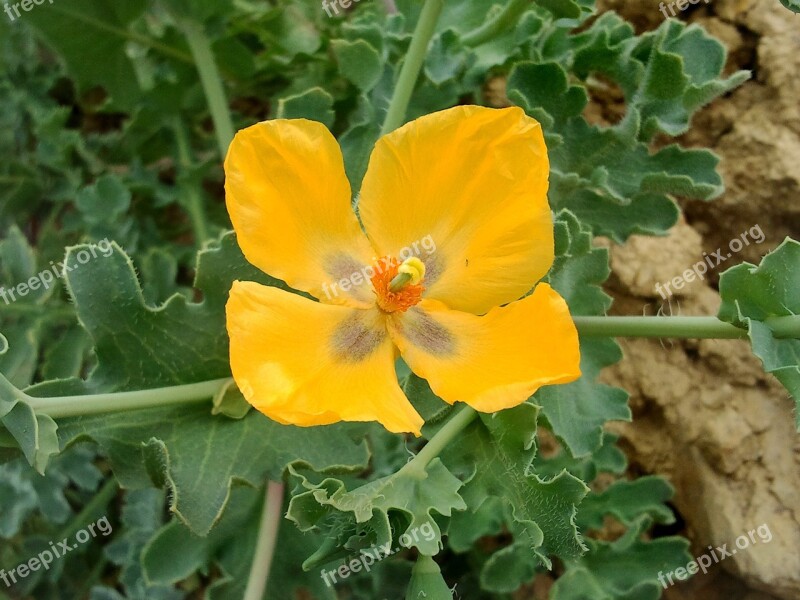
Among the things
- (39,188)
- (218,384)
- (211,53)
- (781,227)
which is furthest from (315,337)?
(39,188)

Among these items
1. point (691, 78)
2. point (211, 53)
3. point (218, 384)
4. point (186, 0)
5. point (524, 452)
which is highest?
point (186, 0)

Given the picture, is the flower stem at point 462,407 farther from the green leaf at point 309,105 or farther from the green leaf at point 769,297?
the green leaf at point 309,105

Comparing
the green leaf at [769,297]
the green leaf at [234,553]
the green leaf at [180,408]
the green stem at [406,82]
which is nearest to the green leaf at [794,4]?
the green leaf at [769,297]

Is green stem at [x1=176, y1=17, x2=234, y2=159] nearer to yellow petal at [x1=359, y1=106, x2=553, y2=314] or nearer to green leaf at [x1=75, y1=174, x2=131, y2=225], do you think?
green leaf at [x1=75, y1=174, x2=131, y2=225]

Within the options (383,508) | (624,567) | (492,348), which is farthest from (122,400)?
(624,567)

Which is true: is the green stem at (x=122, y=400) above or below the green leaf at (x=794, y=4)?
below

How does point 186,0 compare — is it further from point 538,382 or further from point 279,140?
point 538,382
